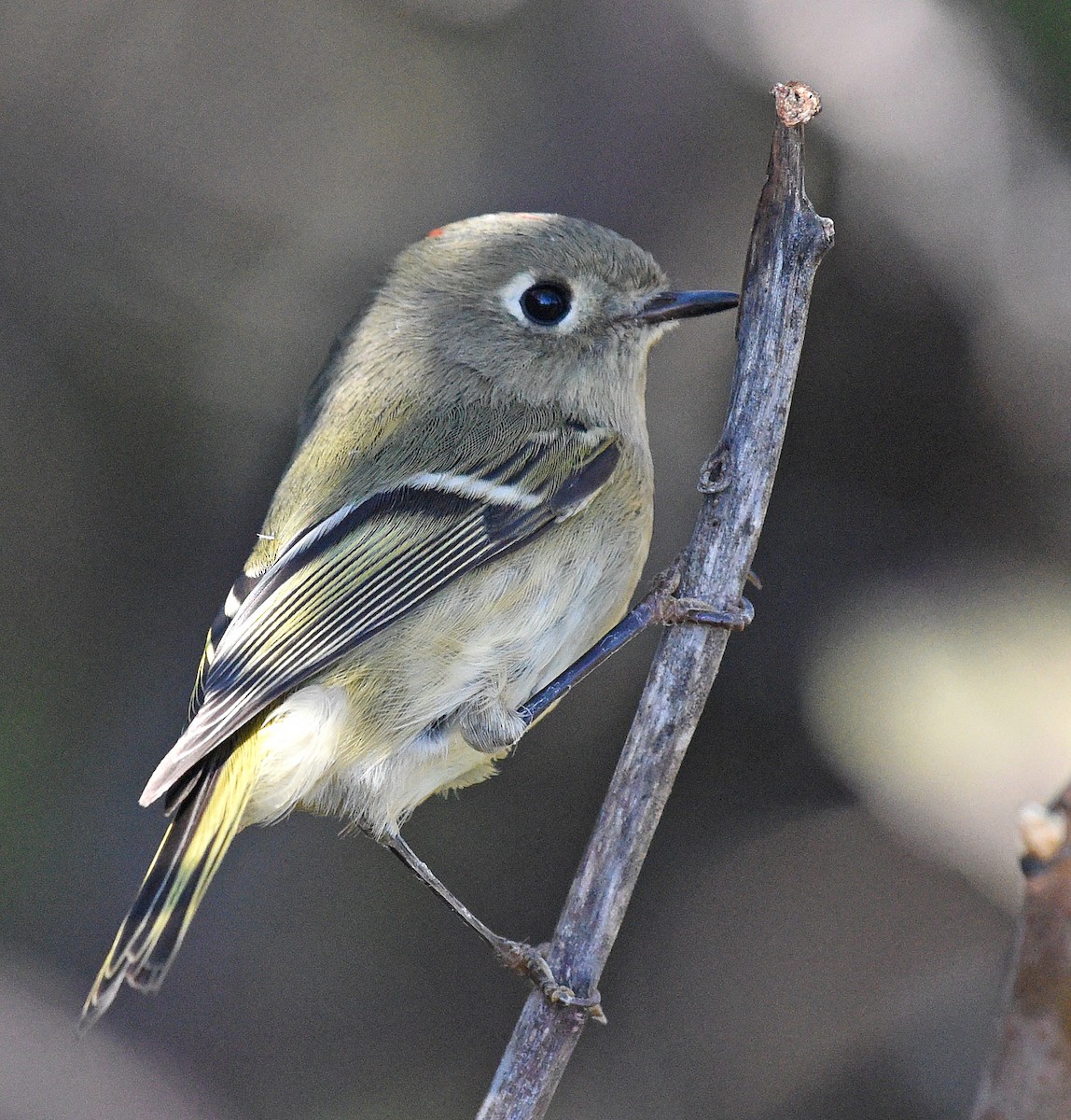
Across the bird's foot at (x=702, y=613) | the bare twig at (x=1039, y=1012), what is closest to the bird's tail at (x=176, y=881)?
the bird's foot at (x=702, y=613)

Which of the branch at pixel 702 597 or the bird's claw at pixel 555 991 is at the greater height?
the branch at pixel 702 597

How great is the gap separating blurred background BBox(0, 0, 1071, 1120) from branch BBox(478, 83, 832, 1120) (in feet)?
2.05

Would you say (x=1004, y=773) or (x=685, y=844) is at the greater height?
(x=1004, y=773)

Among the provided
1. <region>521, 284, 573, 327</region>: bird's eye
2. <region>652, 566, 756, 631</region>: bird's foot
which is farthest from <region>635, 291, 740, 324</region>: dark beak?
<region>652, 566, 756, 631</region>: bird's foot

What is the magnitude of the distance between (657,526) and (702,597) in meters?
1.14

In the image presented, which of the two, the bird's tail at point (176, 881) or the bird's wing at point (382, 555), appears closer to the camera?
the bird's tail at point (176, 881)

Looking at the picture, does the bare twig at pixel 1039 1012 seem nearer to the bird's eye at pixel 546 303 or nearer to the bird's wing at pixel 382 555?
the bird's wing at pixel 382 555

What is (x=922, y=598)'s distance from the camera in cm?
231

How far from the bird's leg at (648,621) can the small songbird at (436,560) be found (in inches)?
0.9

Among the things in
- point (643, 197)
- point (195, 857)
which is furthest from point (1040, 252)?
point (195, 857)

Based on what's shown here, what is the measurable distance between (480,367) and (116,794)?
1259 mm

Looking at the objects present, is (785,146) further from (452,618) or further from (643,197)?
(643,197)

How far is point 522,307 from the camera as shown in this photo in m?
1.96

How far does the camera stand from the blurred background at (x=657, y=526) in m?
2.30
